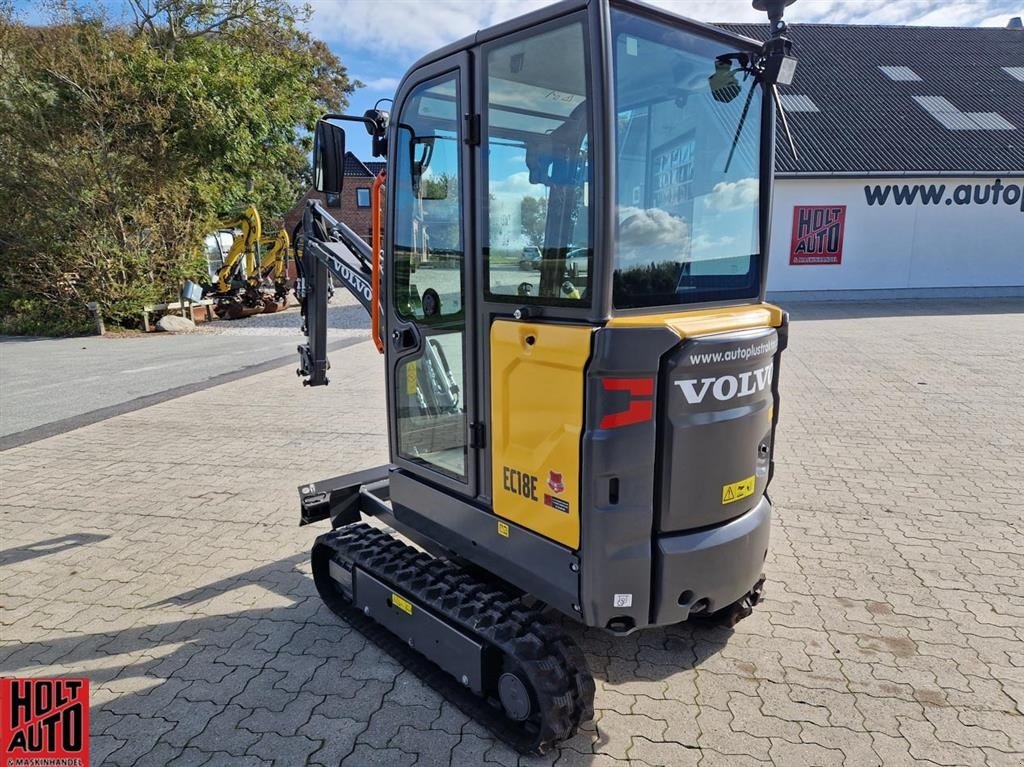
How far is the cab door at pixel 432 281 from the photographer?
2688 mm

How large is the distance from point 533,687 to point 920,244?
20170 mm

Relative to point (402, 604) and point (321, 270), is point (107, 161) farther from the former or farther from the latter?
point (402, 604)

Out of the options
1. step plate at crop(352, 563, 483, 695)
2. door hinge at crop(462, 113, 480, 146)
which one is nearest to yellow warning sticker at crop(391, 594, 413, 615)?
step plate at crop(352, 563, 483, 695)

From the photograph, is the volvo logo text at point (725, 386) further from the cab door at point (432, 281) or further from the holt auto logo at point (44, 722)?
the holt auto logo at point (44, 722)

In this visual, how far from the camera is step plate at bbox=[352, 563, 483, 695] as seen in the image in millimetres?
2660

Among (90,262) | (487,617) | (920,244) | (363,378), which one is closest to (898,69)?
(920,244)

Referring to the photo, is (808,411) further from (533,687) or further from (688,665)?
(533,687)

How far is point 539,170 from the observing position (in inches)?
96.2

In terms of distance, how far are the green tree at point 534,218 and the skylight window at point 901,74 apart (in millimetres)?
24437

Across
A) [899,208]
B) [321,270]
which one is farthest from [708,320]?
[899,208]

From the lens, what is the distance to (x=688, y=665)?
10.1ft

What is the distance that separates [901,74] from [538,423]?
83.2 feet

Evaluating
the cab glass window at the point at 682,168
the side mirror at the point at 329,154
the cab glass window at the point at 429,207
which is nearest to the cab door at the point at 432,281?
the cab glass window at the point at 429,207

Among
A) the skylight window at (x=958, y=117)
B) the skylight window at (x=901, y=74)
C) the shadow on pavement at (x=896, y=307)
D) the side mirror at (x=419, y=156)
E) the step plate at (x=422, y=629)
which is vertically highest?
the skylight window at (x=901, y=74)
